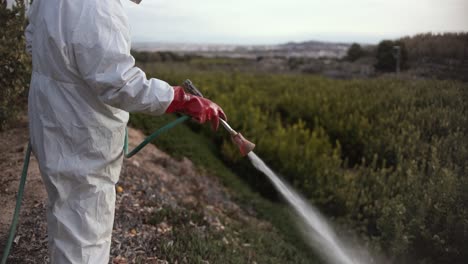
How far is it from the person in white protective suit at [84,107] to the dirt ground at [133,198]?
3.49ft

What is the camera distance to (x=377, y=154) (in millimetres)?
5562

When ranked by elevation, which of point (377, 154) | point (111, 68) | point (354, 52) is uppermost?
point (111, 68)

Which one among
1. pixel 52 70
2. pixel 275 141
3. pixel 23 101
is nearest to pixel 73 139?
pixel 52 70

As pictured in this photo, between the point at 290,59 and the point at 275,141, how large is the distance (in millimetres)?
2126

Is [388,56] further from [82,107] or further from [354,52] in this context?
[82,107]

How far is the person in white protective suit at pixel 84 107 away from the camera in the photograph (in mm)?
1921

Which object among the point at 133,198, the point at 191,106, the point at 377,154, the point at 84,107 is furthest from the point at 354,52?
the point at 84,107

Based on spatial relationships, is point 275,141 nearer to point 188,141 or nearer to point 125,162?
point 188,141

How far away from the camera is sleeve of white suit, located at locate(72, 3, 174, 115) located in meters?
1.90

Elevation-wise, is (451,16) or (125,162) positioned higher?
(451,16)

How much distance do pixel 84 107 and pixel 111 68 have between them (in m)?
0.26

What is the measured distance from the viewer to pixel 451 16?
4.57 metres

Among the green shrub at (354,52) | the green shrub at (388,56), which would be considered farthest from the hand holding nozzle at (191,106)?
the green shrub at (354,52)

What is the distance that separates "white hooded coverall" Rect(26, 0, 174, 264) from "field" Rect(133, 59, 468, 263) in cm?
271
